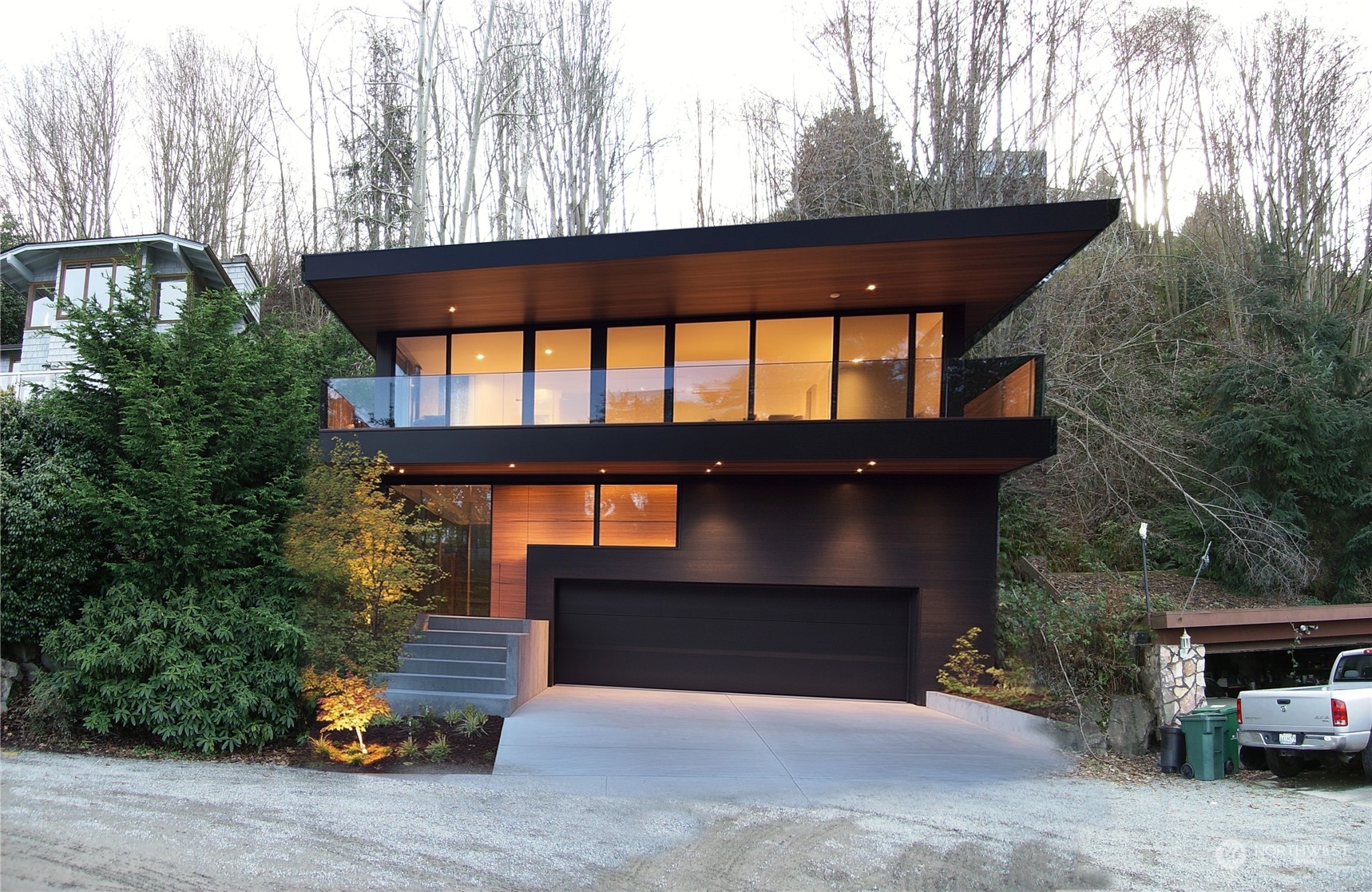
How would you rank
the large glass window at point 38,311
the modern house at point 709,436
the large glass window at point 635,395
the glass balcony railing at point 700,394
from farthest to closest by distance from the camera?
the large glass window at point 38,311
the large glass window at point 635,395
the glass balcony railing at point 700,394
the modern house at point 709,436

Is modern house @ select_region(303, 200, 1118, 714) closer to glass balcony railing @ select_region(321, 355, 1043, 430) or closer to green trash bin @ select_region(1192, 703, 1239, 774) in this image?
glass balcony railing @ select_region(321, 355, 1043, 430)

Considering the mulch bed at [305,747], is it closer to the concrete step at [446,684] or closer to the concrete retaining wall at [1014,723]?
the concrete step at [446,684]

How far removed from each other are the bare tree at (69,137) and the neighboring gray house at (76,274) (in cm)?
506

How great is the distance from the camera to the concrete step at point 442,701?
930cm

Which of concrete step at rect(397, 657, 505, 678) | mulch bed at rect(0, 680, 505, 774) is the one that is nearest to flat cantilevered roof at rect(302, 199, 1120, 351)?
concrete step at rect(397, 657, 505, 678)

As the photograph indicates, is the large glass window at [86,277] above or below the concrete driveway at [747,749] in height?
above

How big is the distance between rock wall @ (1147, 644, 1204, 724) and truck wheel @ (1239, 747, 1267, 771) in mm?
805

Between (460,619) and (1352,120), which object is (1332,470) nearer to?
(1352,120)

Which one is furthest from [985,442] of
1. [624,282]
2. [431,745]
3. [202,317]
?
[202,317]

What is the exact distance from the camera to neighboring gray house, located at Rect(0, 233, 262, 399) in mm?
17891

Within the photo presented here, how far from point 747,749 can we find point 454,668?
4.34 metres

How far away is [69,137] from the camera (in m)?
22.8

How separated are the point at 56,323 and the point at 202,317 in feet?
44.0

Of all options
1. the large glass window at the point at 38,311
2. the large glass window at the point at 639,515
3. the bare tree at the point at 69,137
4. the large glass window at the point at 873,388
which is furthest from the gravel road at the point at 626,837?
the bare tree at the point at 69,137
